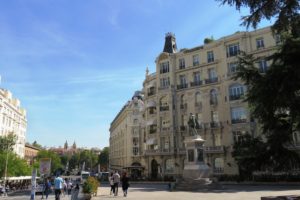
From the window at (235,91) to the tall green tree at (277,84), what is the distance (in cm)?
3180

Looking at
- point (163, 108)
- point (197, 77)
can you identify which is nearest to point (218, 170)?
point (163, 108)

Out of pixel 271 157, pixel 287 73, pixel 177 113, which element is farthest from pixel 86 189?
pixel 177 113

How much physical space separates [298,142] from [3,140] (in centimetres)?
4339

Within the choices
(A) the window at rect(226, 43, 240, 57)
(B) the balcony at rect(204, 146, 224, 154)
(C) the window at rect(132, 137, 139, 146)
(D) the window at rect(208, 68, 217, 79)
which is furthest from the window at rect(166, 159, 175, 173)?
(C) the window at rect(132, 137, 139, 146)

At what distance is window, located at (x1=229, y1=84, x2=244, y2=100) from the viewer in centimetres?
4747

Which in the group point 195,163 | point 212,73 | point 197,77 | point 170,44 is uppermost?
point 170,44

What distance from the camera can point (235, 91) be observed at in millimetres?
48031

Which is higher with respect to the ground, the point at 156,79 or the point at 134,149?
the point at 156,79

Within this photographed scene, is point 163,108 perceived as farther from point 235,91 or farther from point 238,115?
point 238,115

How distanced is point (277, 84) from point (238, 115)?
1454 inches

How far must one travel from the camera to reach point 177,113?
53906 mm

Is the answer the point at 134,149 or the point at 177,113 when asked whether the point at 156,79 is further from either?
the point at 134,149

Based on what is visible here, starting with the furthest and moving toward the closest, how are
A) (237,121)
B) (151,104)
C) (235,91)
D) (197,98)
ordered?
(151,104)
(197,98)
(235,91)
(237,121)

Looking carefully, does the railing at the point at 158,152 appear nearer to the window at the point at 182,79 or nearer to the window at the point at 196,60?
the window at the point at 182,79
